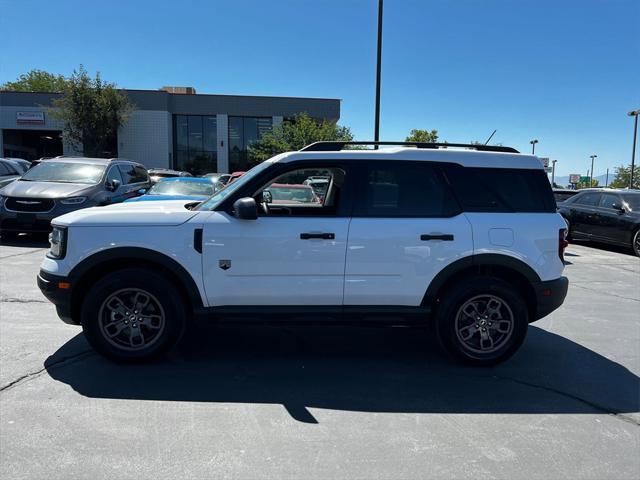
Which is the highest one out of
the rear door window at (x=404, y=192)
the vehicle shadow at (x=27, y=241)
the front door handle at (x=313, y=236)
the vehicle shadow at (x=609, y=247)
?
the rear door window at (x=404, y=192)

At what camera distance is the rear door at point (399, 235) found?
4113 mm

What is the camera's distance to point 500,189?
14.1ft

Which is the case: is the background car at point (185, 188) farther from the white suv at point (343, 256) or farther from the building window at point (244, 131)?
the building window at point (244, 131)

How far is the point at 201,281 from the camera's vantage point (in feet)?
13.4

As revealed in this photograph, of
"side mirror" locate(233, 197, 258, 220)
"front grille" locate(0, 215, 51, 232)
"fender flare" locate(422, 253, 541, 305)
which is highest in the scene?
"side mirror" locate(233, 197, 258, 220)

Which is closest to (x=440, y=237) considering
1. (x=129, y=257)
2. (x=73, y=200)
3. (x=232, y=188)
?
(x=232, y=188)

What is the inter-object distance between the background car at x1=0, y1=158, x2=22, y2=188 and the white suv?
11440mm

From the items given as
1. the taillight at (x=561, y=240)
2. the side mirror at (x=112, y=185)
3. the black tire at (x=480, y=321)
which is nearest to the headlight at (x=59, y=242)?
the black tire at (x=480, y=321)

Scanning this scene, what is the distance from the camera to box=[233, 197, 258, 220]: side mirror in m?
3.91

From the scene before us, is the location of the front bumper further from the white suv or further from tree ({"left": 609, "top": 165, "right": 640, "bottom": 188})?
tree ({"left": 609, "top": 165, "right": 640, "bottom": 188})

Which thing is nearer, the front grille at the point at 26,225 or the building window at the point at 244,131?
the front grille at the point at 26,225

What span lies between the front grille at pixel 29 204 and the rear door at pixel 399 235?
8221mm

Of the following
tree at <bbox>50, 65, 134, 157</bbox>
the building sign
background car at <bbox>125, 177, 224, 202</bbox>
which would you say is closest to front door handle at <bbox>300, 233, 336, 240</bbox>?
background car at <bbox>125, 177, 224, 202</bbox>

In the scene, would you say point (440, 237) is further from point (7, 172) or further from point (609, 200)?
point (7, 172)
